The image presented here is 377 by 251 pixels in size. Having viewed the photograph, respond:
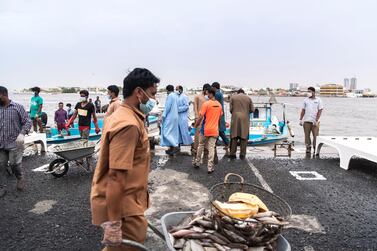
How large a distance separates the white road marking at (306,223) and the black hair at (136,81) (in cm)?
322

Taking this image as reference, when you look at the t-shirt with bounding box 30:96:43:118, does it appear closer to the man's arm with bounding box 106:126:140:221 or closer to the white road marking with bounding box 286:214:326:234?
the white road marking with bounding box 286:214:326:234

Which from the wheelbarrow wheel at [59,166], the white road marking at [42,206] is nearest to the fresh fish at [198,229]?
the white road marking at [42,206]

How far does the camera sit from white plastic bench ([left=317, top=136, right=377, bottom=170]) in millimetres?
7432

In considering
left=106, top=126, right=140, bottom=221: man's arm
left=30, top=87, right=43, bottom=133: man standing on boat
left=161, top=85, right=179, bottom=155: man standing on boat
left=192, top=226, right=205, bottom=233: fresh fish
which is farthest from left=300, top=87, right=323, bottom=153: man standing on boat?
left=30, top=87, right=43, bottom=133: man standing on boat

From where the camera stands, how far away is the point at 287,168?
8.31 metres

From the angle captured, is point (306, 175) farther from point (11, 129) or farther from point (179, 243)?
point (11, 129)

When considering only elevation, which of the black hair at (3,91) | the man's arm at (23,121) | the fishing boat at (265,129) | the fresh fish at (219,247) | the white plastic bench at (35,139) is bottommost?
the fishing boat at (265,129)

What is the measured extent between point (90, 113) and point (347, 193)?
654 centimetres

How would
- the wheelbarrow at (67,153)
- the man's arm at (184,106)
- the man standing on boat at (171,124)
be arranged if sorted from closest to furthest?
the wheelbarrow at (67,153)
the man standing on boat at (171,124)
the man's arm at (184,106)

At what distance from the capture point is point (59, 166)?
708 centimetres

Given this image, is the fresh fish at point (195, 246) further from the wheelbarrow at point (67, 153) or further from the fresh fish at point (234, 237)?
the wheelbarrow at point (67, 153)

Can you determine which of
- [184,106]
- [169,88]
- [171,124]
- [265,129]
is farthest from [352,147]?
[265,129]

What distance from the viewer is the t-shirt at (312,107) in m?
9.77

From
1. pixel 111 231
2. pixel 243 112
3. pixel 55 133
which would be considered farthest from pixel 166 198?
pixel 55 133
